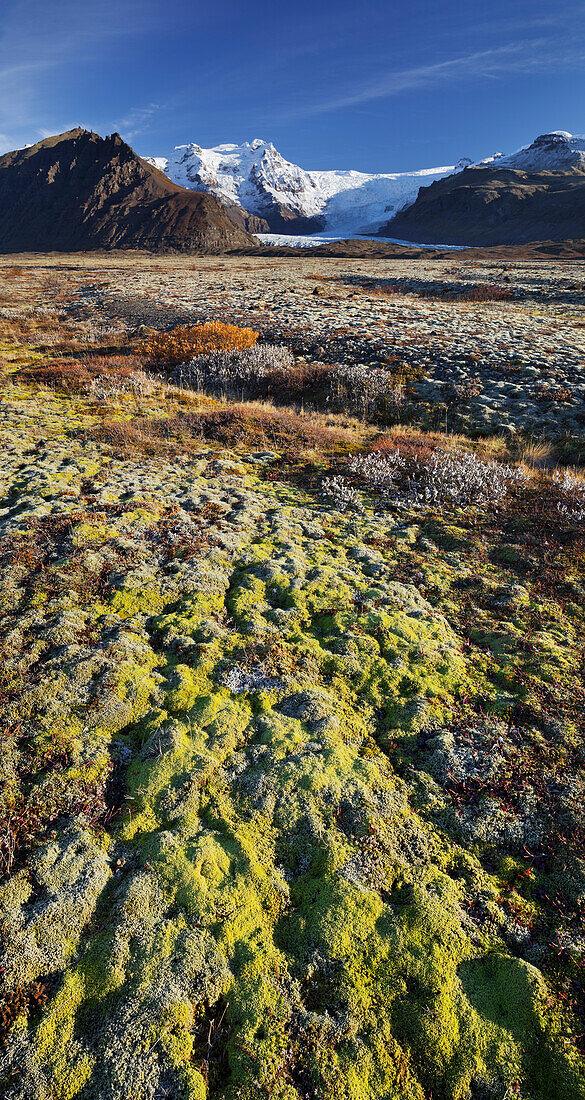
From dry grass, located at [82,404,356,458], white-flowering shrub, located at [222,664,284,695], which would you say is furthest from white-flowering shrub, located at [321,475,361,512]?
white-flowering shrub, located at [222,664,284,695]

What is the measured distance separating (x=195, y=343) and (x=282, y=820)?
2601 centimetres

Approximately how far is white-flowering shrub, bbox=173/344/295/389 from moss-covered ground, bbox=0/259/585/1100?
50.5 ft

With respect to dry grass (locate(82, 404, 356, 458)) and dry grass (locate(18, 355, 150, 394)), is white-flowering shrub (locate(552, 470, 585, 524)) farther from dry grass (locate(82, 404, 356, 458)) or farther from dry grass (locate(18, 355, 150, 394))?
dry grass (locate(18, 355, 150, 394))

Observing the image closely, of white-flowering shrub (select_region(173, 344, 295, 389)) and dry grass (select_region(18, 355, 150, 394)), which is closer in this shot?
dry grass (select_region(18, 355, 150, 394))

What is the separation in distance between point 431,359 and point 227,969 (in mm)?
26706

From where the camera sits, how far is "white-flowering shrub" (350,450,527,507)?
40.4 feet

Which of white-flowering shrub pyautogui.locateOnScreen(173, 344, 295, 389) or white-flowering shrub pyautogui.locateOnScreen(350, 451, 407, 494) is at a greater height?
white-flowering shrub pyautogui.locateOnScreen(173, 344, 295, 389)

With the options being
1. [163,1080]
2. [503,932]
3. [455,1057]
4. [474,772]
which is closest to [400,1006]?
[455,1057]

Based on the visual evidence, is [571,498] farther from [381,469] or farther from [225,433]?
[225,433]

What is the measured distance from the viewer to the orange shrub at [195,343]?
81.5ft

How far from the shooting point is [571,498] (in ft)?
39.3

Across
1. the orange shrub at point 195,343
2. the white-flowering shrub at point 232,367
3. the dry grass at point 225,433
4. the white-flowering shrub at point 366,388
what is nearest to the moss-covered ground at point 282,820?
the dry grass at point 225,433

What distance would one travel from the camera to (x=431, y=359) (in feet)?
82.9

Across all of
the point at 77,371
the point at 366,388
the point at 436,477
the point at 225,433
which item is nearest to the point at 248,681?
the point at 436,477
